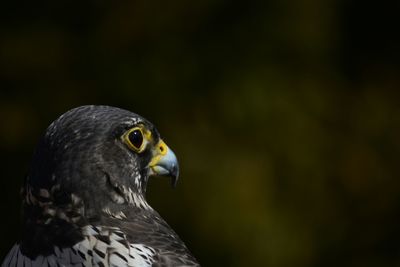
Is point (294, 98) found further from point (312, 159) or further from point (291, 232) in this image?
point (291, 232)

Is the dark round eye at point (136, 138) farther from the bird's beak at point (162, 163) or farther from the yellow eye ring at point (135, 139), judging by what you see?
the bird's beak at point (162, 163)

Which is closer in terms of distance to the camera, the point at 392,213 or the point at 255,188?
the point at 255,188

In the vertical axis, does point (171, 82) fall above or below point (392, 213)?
above

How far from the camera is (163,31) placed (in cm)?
871

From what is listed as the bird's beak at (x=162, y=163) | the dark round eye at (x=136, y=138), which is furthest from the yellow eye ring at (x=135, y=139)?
the bird's beak at (x=162, y=163)

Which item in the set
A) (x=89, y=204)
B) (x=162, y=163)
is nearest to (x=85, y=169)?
(x=89, y=204)

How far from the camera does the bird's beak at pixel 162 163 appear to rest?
4531 millimetres

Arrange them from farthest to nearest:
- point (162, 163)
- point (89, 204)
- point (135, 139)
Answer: point (162, 163)
point (135, 139)
point (89, 204)

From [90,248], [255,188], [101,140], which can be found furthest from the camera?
[255,188]

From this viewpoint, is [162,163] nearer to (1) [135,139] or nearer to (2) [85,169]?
(1) [135,139]

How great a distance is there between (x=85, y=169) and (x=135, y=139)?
359 mm

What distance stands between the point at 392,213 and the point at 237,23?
2.14 meters

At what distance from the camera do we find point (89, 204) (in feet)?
13.3

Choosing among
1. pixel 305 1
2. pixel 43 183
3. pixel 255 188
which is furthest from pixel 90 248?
pixel 305 1
